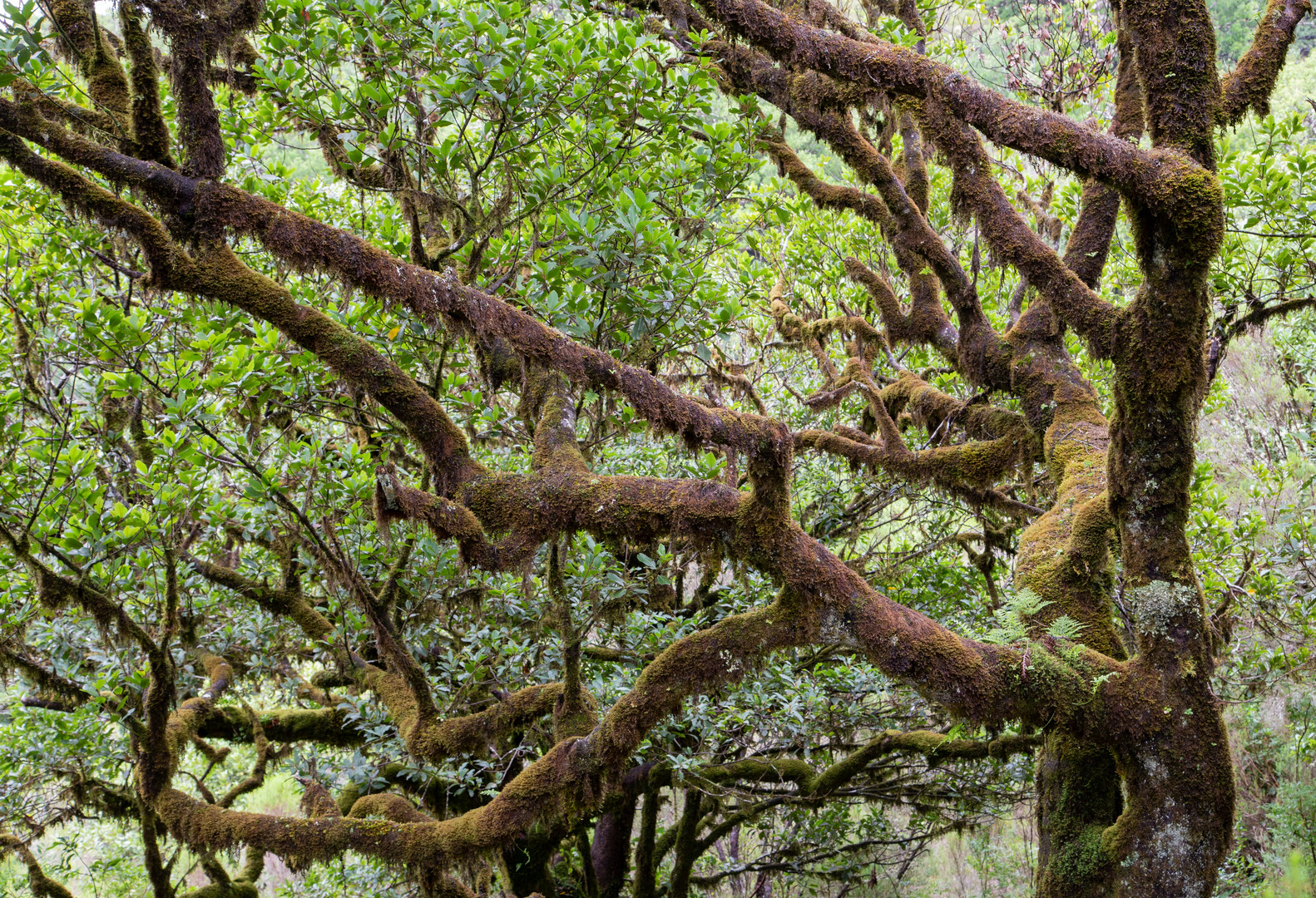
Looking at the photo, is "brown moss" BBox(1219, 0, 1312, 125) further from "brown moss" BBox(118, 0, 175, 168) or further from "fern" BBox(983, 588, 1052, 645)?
"brown moss" BBox(118, 0, 175, 168)

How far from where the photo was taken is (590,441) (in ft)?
16.8

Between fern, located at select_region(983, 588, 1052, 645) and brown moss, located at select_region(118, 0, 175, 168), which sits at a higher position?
brown moss, located at select_region(118, 0, 175, 168)

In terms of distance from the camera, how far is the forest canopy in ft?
11.6

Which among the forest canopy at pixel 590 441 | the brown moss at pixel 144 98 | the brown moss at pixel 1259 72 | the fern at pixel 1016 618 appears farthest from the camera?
the brown moss at pixel 1259 72

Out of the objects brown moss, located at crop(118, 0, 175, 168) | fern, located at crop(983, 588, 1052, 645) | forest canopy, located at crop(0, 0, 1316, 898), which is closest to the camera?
brown moss, located at crop(118, 0, 175, 168)

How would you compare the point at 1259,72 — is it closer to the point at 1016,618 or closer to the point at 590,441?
the point at 1016,618

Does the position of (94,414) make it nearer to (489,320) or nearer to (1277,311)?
(489,320)

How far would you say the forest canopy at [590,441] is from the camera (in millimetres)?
3531

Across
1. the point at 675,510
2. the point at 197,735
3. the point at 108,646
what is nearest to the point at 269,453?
the point at 108,646

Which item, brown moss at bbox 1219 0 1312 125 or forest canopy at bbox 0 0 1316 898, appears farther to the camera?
brown moss at bbox 1219 0 1312 125

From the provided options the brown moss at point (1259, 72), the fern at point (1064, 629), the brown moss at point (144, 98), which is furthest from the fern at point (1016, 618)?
the brown moss at point (144, 98)

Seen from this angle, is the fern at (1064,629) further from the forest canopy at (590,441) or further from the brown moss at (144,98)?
the brown moss at (144,98)

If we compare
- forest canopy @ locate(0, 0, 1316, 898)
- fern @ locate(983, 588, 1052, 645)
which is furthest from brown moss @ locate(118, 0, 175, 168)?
fern @ locate(983, 588, 1052, 645)

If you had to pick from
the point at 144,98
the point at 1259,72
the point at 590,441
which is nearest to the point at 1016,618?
the point at 590,441
